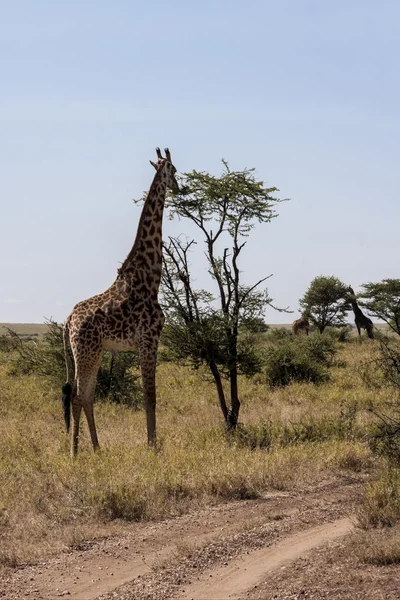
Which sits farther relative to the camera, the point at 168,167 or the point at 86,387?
the point at 168,167

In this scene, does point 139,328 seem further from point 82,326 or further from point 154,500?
point 154,500

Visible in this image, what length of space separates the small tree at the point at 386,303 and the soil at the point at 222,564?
3831 millimetres

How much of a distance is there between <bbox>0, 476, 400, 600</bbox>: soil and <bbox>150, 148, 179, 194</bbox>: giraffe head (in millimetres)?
5719

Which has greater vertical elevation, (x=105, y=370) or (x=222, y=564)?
(x=105, y=370)

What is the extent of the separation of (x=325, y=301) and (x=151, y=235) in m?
31.1

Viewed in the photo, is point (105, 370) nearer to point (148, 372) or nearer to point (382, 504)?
point (148, 372)

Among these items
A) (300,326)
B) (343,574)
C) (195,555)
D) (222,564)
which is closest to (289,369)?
(195,555)

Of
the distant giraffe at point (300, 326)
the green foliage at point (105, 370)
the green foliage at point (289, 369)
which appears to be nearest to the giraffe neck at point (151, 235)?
the green foliage at point (105, 370)

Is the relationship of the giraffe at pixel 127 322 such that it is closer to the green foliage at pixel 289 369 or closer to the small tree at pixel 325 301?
the green foliage at pixel 289 369

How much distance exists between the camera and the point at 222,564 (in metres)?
7.14

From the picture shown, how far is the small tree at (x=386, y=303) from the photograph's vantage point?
1254cm

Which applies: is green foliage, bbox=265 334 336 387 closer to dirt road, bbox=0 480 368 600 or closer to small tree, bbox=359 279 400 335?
small tree, bbox=359 279 400 335

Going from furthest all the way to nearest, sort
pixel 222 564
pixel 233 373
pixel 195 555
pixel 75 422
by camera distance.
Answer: pixel 233 373 < pixel 75 422 < pixel 195 555 < pixel 222 564

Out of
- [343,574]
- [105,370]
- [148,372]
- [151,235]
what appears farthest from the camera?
[105,370]
